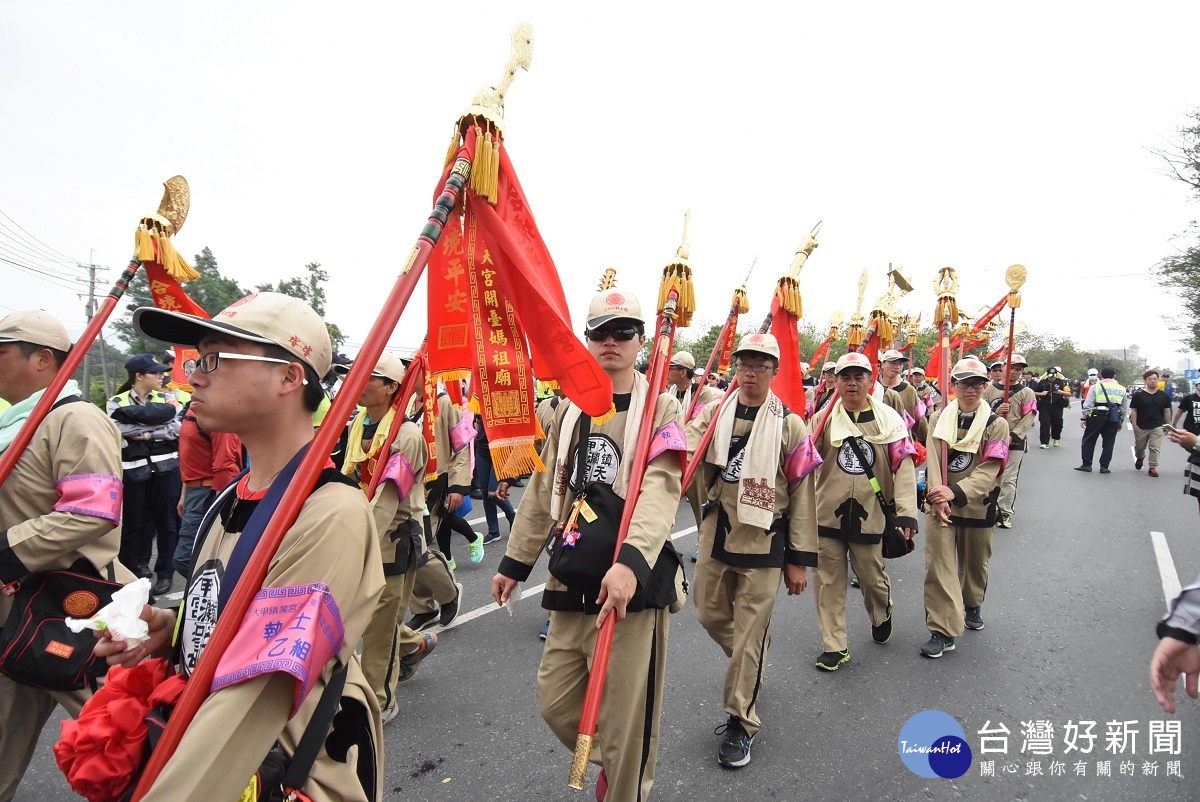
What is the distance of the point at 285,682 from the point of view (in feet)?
4.10

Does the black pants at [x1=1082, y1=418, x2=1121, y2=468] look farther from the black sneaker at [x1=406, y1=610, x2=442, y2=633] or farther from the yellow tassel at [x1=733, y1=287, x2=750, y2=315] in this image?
the black sneaker at [x1=406, y1=610, x2=442, y2=633]

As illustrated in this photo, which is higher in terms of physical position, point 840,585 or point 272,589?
point 272,589

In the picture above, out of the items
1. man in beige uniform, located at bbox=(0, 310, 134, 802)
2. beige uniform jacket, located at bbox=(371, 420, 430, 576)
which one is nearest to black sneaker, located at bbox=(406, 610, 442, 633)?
beige uniform jacket, located at bbox=(371, 420, 430, 576)

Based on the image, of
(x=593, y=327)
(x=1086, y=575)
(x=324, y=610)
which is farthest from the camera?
(x=1086, y=575)

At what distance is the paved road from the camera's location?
3008 mm

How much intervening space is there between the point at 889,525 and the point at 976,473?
0.93m

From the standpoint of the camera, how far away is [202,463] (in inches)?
212

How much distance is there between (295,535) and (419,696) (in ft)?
9.86

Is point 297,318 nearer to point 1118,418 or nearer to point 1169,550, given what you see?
point 1169,550

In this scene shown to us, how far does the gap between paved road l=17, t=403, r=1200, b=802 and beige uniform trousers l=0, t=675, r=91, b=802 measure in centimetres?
56

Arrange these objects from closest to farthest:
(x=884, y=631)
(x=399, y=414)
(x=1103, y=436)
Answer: (x=399, y=414) < (x=884, y=631) < (x=1103, y=436)

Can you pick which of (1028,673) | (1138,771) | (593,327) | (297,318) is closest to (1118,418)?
(1028,673)

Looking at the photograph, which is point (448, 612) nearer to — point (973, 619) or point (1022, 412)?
point (973, 619)

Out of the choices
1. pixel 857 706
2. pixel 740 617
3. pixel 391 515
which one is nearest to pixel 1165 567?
pixel 857 706
